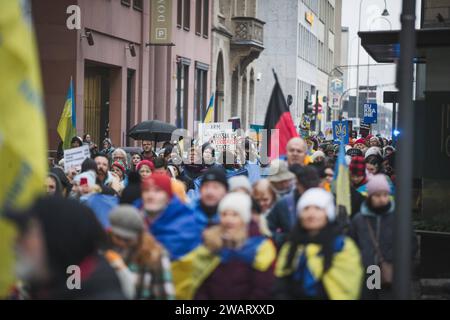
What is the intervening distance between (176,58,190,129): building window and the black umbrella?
16495 millimetres

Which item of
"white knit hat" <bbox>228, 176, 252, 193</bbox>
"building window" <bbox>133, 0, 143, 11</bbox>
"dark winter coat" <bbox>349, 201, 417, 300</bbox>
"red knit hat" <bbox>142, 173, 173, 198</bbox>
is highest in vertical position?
"building window" <bbox>133, 0, 143, 11</bbox>

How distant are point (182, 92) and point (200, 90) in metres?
4.12

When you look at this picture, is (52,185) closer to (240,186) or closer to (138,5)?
(240,186)

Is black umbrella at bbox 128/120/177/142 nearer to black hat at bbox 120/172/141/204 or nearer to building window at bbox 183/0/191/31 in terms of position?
black hat at bbox 120/172/141/204

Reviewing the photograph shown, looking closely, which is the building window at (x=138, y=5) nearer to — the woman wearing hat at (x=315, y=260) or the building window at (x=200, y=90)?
the building window at (x=200, y=90)

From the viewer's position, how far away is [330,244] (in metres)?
7.96

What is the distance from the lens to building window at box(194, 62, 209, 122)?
159 ft

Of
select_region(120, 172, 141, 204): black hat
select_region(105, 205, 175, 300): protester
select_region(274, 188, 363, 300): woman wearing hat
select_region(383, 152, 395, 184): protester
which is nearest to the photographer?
select_region(105, 205, 175, 300): protester

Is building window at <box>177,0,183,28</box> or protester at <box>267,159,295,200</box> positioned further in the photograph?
building window at <box>177,0,183,28</box>

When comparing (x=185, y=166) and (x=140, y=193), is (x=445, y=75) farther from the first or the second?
(x=140, y=193)

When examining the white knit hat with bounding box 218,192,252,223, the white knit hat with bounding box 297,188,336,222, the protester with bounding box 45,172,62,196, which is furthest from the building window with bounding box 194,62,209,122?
the white knit hat with bounding box 218,192,252,223

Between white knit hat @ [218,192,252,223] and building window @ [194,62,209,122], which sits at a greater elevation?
building window @ [194,62,209,122]

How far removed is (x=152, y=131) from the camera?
26.6 meters

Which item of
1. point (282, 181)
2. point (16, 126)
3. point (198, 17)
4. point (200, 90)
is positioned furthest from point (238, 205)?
point (200, 90)
